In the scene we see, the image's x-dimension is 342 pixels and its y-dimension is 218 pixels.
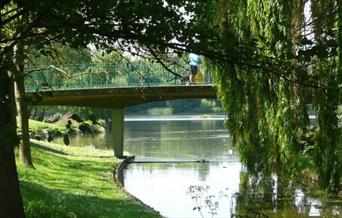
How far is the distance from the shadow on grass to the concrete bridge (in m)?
15.2

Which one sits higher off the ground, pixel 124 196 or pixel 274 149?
pixel 274 149

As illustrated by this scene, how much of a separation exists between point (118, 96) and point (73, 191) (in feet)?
57.0

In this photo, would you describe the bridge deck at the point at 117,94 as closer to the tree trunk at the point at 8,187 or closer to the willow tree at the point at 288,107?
the willow tree at the point at 288,107

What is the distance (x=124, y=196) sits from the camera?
1666 cm

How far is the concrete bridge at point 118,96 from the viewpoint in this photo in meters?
31.4

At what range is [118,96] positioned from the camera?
33.1 meters

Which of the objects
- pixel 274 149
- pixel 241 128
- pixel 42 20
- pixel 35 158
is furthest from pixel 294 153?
pixel 35 158

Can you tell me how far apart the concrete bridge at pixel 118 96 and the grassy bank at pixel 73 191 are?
446 cm

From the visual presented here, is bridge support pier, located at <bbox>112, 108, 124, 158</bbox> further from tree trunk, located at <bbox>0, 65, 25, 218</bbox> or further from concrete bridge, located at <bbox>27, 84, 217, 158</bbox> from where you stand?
tree trunk, located at <bbox>0, 65, 25, 218</bbox>

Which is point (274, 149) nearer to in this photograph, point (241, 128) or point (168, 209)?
point (241, 128)

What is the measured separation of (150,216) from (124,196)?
4038 mm

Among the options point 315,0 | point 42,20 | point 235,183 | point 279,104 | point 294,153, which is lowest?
point 235,183

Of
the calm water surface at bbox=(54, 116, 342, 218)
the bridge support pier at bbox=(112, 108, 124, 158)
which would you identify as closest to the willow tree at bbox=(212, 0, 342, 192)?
the calm water surface at bbox=(54, 116, 342, 218)

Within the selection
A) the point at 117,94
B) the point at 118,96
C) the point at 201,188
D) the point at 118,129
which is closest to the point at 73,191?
the point at 201,188
